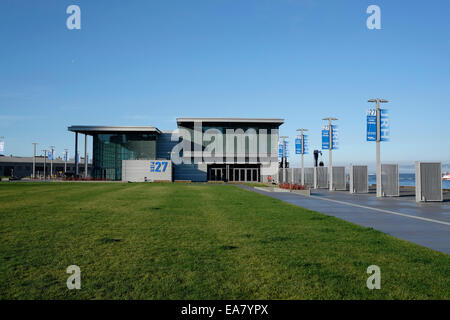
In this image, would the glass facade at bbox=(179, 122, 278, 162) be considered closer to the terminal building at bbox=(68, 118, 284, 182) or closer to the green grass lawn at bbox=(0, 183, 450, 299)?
the terminal building at bbox=(68, 118, 284, 182)

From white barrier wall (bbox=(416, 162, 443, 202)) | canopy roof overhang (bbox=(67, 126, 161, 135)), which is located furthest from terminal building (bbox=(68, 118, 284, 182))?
white barrier wall (bbox=(416, 162, 443, 202))

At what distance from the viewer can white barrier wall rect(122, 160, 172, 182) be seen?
6806 centimetres

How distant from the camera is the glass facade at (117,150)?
3051 inches

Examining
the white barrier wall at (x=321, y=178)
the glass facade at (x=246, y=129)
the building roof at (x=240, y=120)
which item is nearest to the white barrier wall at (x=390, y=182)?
the white barrier wall at (x=321, y=178)

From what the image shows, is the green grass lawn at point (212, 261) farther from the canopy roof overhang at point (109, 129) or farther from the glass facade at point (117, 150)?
the glass facade at point (117, 150)

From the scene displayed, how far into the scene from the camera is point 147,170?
68.4 meters

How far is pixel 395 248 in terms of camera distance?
28.3 ft

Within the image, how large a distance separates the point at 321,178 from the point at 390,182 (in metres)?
16.0

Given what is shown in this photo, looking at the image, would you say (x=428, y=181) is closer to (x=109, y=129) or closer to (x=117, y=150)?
(x=109, y=129)

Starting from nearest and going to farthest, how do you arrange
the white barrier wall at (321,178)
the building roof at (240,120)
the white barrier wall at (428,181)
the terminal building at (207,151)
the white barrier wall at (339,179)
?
the white barrier wall at (428,181), the white barrier wall at (339,179), the white barrier wall at (321,178), the building roof at (240,120), the terminal building at (207,151)

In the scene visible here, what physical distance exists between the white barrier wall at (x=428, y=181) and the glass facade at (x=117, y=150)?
6157 centimetres

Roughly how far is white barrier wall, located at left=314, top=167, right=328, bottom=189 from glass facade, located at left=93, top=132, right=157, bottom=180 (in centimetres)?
4254
